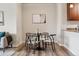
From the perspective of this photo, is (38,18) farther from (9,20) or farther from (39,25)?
(9,20)

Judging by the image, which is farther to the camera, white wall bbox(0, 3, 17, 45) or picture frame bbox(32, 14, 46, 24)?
white wall bbox(0, 3, 17, 45)

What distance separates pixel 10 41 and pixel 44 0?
3.77 metres

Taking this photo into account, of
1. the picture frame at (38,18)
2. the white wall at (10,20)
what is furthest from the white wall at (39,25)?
the white wall at (10,20)

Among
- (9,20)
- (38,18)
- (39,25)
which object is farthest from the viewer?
(9,20)

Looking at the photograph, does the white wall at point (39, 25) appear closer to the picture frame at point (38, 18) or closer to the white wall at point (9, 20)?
the picture frame at point (38, 18)

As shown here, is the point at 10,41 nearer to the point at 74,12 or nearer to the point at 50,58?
the point at 74,12

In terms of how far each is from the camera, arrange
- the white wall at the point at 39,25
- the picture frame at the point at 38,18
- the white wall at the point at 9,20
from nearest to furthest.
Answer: the picture frame at the point at 38,18
the white wall at the point at 39,25
the white wall at the point at 9,20

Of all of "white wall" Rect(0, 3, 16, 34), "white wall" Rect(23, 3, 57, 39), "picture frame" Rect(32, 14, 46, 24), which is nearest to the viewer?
"picture frame" Rect(32, 14, 46, 24)

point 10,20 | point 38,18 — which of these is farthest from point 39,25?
point 10,20

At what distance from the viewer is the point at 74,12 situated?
5824mm

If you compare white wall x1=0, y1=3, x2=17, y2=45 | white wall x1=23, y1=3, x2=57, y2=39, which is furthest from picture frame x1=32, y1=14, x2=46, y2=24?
white wall x1=0, y1=3, x2=17, y2=45

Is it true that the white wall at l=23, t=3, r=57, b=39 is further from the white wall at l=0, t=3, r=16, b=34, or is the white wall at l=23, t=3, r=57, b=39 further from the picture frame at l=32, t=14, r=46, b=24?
the white wall at l=0, t=3, r=16, b=34

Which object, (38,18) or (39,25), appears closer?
(38,18)

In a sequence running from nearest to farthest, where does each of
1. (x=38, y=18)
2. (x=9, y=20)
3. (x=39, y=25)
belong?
(x=38, y=18), (x=39, y=25), (x=9, y=20)
